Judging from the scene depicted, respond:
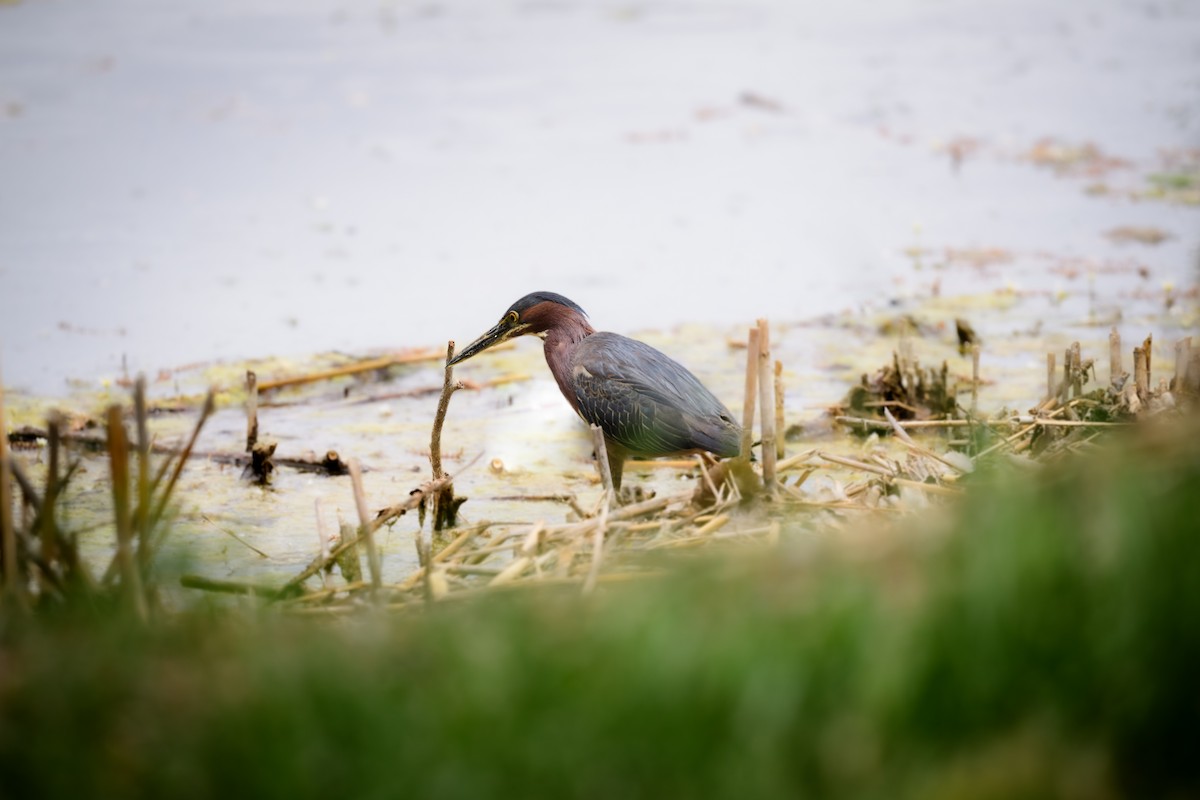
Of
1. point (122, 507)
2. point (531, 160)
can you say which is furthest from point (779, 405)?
Result: point (531, 160)

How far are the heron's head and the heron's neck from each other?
2 centimetres

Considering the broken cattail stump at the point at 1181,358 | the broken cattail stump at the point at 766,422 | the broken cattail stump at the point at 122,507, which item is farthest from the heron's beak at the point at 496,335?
the broken cattail stump at the point at 122,507

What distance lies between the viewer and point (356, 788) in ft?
8.13

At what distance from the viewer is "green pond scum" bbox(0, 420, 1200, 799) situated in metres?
2.47

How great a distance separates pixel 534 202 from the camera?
13172 mm

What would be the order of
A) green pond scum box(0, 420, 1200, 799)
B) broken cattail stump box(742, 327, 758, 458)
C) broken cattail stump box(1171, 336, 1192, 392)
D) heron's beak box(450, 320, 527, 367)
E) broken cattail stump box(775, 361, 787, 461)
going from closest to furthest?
green pond scum box(0, 420, 1200, 799) < broken cattail stump box(742, 327, 758, 458) < broken cattail stump box(775, 361, 787, 461) < broken cattail stump box(1171, 336, 1192, 392) < heron's beak box(450, 320, 527, 367)

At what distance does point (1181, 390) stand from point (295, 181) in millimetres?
9821

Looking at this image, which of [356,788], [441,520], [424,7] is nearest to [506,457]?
[441,520]

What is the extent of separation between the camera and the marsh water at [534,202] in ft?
27.5

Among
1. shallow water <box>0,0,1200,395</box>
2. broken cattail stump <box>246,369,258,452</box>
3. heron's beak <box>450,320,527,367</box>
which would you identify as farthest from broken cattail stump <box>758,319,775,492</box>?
shallow water <box>0,0,1200,395</box>

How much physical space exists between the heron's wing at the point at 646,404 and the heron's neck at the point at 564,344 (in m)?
0.11

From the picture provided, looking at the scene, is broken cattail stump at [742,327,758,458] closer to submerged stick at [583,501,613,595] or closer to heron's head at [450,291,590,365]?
submerged stick at [583,501,613,595]

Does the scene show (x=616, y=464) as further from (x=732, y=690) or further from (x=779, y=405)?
(x=732, y=690)

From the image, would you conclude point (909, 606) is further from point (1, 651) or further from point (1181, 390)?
point (1181, 390)
